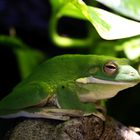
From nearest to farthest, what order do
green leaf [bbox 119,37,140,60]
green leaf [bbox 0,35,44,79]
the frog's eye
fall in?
the frog's eye → green leaf [bbox 119,37,140,60] → green leaf [bbox 0,35,44,79]

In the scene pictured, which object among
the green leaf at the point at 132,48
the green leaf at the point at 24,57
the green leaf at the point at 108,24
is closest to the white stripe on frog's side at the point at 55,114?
the green leaf at the point at 108,24

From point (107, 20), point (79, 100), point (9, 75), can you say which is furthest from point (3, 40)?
point (107, 20)

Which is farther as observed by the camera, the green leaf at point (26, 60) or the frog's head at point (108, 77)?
the green leaf at point (26, 60)

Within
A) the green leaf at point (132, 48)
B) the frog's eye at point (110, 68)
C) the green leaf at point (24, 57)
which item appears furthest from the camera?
the green leaf at point (24, 57)

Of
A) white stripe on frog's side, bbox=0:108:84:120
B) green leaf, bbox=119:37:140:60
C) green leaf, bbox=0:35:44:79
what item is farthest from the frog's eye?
green leaf, bbox=0:35:44:79

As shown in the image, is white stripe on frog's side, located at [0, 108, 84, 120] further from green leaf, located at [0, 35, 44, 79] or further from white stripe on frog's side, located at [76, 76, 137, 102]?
green leaf, located at [0, 35, 44, 79]

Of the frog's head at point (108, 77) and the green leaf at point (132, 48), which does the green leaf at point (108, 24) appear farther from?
the green leaf at point (132, 48)

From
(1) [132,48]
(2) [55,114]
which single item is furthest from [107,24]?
(1) [132,48]

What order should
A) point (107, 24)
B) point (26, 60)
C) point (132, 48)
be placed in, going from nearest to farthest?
point (107, 24), point (132, 48), point (26, 60)

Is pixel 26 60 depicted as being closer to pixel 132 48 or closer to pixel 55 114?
pixel 132 48
